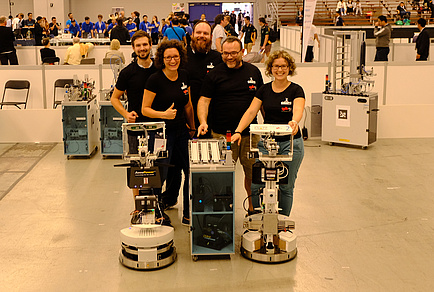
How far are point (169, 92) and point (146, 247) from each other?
46.5 inches

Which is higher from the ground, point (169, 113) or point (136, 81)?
point (136, 81)

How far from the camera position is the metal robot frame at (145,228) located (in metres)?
4.11

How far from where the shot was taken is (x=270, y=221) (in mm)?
4168

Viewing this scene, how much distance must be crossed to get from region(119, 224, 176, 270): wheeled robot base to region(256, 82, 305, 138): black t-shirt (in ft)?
3.65

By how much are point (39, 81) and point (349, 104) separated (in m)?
4.60

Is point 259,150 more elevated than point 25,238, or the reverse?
point 259,150

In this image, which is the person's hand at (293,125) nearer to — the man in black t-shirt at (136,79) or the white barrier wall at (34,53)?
the man in black t-shirt at (136,79)

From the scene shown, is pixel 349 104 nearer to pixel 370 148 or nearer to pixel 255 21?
pixel 370 148

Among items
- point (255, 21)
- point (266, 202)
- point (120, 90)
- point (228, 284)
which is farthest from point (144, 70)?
point (255, 21)

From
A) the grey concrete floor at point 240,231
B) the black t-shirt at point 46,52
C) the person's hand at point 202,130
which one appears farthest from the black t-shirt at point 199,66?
the black t-shirt at point 46,52

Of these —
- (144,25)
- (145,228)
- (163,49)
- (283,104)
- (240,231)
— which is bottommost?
(240,231)

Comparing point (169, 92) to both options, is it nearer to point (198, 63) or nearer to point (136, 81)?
point (136, 81)

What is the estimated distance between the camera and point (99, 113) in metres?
7.82

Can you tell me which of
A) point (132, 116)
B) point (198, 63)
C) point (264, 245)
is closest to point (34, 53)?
point (198, 63)
